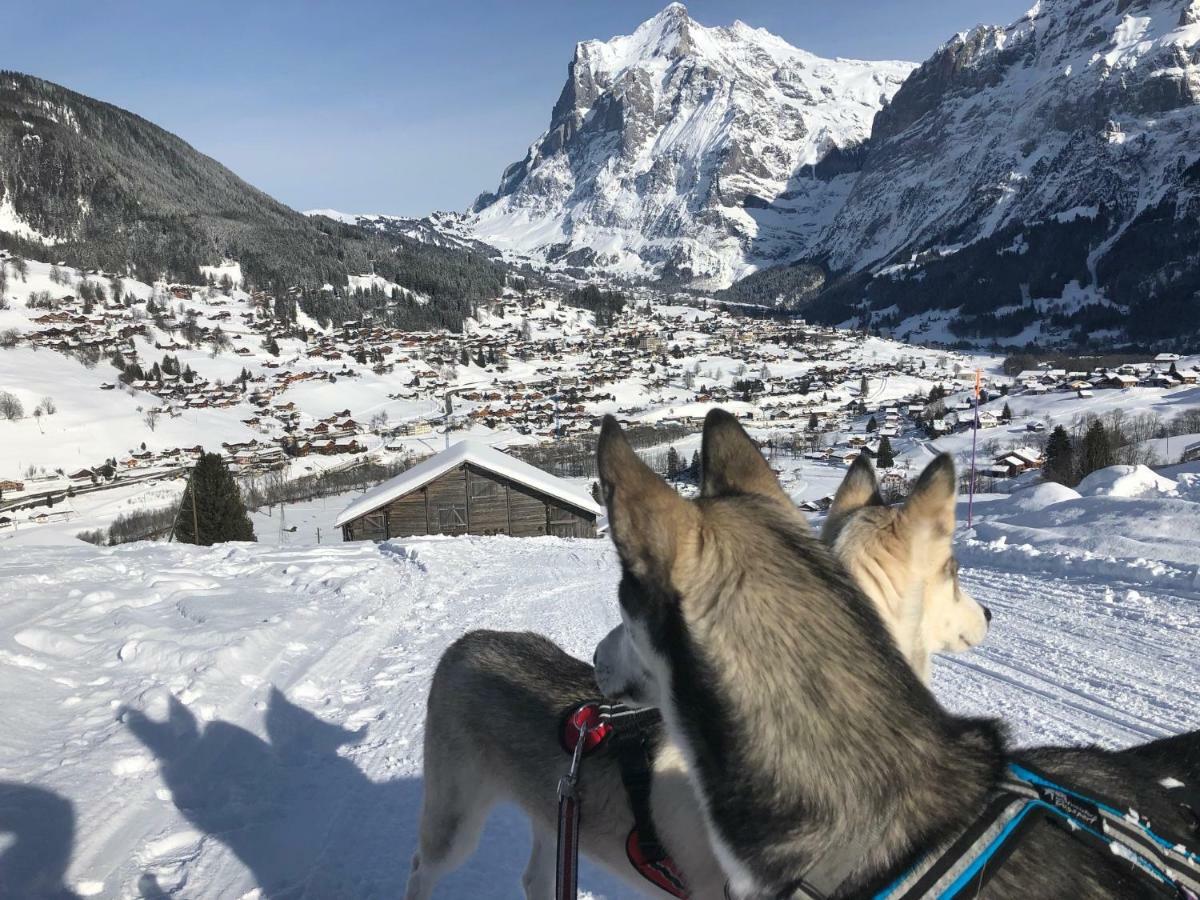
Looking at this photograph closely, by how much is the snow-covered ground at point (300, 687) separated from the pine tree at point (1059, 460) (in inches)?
1704

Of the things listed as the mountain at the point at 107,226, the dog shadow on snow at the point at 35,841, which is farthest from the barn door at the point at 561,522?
the mountain at the point at 107,226

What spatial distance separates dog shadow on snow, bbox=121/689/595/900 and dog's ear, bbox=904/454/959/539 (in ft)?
10.8

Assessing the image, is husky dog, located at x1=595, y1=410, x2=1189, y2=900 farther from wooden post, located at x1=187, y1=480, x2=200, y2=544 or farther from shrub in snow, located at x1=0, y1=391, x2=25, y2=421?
shrub in snow, located at x1=0, y1=391, x2=25, y2=421

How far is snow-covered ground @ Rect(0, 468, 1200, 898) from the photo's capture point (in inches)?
171

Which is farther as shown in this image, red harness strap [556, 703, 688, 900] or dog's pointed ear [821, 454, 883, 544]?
dog's pointed ear [821, 454, 883, 544]

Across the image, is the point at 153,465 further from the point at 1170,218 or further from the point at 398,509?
the point at 1170,218

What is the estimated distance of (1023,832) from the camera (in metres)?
1.63

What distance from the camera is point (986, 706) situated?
6.47 meters

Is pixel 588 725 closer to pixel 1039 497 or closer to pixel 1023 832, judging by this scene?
pixel 1023 832

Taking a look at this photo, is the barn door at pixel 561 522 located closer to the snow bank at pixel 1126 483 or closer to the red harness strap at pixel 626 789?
the snow bank at pixel 1126 483

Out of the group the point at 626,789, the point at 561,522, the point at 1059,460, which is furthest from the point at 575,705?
the point at 1059,460

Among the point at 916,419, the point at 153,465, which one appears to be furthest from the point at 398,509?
the point at 916,419

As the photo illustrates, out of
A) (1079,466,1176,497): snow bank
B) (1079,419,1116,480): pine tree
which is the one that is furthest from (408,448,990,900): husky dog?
(1079,419,1116,480): pine tree

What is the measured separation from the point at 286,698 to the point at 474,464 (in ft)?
87.3
